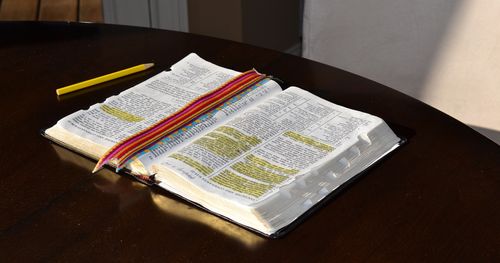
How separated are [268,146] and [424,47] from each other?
63 centimetres

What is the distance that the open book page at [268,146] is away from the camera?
2.46 feet

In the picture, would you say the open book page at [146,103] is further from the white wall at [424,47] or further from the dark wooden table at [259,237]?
the white wall at [424,47]

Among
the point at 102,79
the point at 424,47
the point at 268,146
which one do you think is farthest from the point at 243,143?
the point at 424,47

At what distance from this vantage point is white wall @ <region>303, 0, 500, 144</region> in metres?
1.28

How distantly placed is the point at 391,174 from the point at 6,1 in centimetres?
82

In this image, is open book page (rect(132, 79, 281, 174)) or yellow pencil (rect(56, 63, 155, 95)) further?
yellow pencil (rect(56, 63, 155, 95))

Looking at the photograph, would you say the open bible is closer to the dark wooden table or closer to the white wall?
the dark wooden table

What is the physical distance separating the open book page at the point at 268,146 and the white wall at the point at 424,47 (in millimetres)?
478

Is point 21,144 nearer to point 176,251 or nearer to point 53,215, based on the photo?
point 53,215

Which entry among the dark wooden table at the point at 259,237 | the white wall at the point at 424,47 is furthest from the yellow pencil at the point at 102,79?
the white wall at the point at 424,47

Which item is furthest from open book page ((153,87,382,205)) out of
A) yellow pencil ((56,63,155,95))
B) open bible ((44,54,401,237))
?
yellow pencil ((56,63,155,95))

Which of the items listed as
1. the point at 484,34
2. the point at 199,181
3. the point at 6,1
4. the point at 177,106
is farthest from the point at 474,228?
the point at 6,1

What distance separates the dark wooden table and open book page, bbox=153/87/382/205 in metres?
0.03

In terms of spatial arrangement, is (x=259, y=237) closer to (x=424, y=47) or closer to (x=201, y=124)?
(x=201, y=124)
